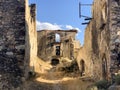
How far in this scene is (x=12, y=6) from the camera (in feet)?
63.0

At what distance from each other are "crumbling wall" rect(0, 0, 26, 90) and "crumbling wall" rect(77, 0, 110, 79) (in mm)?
4735

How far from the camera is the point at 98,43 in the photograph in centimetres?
2305

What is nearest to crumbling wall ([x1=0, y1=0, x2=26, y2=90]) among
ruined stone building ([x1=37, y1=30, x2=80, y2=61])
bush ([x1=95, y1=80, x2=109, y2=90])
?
bush ([x1=95, y1=80, x2=109, y2=90])

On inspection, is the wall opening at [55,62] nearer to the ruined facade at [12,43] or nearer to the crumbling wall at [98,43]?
the crumbling wall at [98,43]

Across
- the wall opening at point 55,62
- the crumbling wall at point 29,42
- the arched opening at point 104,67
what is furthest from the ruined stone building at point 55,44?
the arched opening at point 104,67

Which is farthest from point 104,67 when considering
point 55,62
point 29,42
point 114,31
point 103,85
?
point 55,62

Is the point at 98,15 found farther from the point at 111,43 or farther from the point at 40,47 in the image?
the point at 40,47

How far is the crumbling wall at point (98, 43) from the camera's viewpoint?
825 inches

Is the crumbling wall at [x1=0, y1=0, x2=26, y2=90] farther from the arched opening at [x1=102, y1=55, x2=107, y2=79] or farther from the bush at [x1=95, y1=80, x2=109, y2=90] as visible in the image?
the arched opening at [x1=102, y1=55, x2=107, y2=79]

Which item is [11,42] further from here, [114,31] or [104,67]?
[104,67]

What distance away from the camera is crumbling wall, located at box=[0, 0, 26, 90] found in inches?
723

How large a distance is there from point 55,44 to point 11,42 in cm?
3096

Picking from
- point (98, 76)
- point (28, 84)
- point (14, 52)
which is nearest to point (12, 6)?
point (14, 52)

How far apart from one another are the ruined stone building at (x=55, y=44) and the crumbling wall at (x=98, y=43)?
20.3 m
